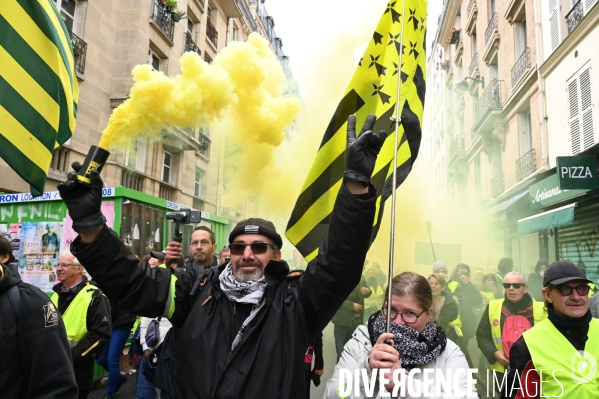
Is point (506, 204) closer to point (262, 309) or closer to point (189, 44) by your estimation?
point (189, 44)

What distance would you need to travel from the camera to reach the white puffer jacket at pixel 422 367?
2.23 meters

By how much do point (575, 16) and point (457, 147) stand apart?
1448 cm

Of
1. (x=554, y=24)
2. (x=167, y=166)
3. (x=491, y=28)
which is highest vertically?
(x=491, y=28)

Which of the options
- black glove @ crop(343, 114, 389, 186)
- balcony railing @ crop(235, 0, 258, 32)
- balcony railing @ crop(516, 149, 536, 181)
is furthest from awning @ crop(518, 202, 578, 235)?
balcony railing @ crop(235, 0, 258, 32)

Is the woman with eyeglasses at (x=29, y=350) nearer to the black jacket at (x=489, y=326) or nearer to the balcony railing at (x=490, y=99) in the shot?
the black jacket at (x=489, y=326)

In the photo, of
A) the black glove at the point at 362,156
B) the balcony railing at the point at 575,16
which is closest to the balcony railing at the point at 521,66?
the balcony railing at the point at 575,16

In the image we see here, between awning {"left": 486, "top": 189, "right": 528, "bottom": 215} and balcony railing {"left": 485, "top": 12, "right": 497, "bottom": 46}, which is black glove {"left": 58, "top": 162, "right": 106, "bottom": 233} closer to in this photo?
awning {"left": 486, "top": 189, "right": 528, "bottom": 215}

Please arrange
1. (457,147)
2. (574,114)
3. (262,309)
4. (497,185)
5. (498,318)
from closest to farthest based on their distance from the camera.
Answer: (262,309) < (498,318) < (574,114) < (497,185) < (457,147)

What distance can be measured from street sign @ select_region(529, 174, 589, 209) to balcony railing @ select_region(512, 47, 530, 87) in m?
4.61

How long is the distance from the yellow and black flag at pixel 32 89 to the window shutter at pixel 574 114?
36.8 ft

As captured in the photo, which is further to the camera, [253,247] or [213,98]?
[213,98]

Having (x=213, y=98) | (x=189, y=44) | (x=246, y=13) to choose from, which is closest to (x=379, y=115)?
(x=213, y=98)

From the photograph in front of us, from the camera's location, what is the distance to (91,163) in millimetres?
2068

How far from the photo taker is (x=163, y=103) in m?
5.24
